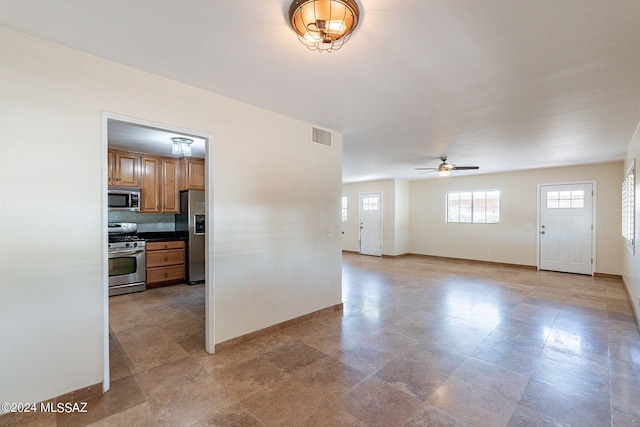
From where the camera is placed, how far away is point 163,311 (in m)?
4.07

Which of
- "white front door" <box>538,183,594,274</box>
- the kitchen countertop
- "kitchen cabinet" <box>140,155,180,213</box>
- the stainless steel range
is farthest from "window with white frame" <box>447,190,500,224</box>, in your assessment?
the stainless steel range

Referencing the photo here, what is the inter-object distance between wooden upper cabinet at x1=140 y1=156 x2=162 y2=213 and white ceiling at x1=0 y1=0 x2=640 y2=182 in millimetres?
3367

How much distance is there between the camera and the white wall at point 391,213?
891 cm

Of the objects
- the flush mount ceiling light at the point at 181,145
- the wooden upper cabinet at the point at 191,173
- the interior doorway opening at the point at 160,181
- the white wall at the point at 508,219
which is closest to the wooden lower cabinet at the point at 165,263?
the interior doorway opening at the point at 160,181

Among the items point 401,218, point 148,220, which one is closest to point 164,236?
point 148,220

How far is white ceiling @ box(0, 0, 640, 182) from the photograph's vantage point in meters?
1.61

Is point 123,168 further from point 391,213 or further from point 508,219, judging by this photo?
point 508,219

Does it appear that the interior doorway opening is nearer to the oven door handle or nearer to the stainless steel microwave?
the stainless steel microwave

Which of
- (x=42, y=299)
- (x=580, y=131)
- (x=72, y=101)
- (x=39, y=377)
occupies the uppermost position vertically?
(x=580, y=131)

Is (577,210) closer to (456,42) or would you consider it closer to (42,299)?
(456,42)

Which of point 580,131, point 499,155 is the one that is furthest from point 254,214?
point 499,155

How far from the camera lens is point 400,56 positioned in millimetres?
2066

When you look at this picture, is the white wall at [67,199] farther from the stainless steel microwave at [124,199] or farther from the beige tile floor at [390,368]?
the stainless steel microwave at [124,199]

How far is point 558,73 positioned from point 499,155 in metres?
3.42
